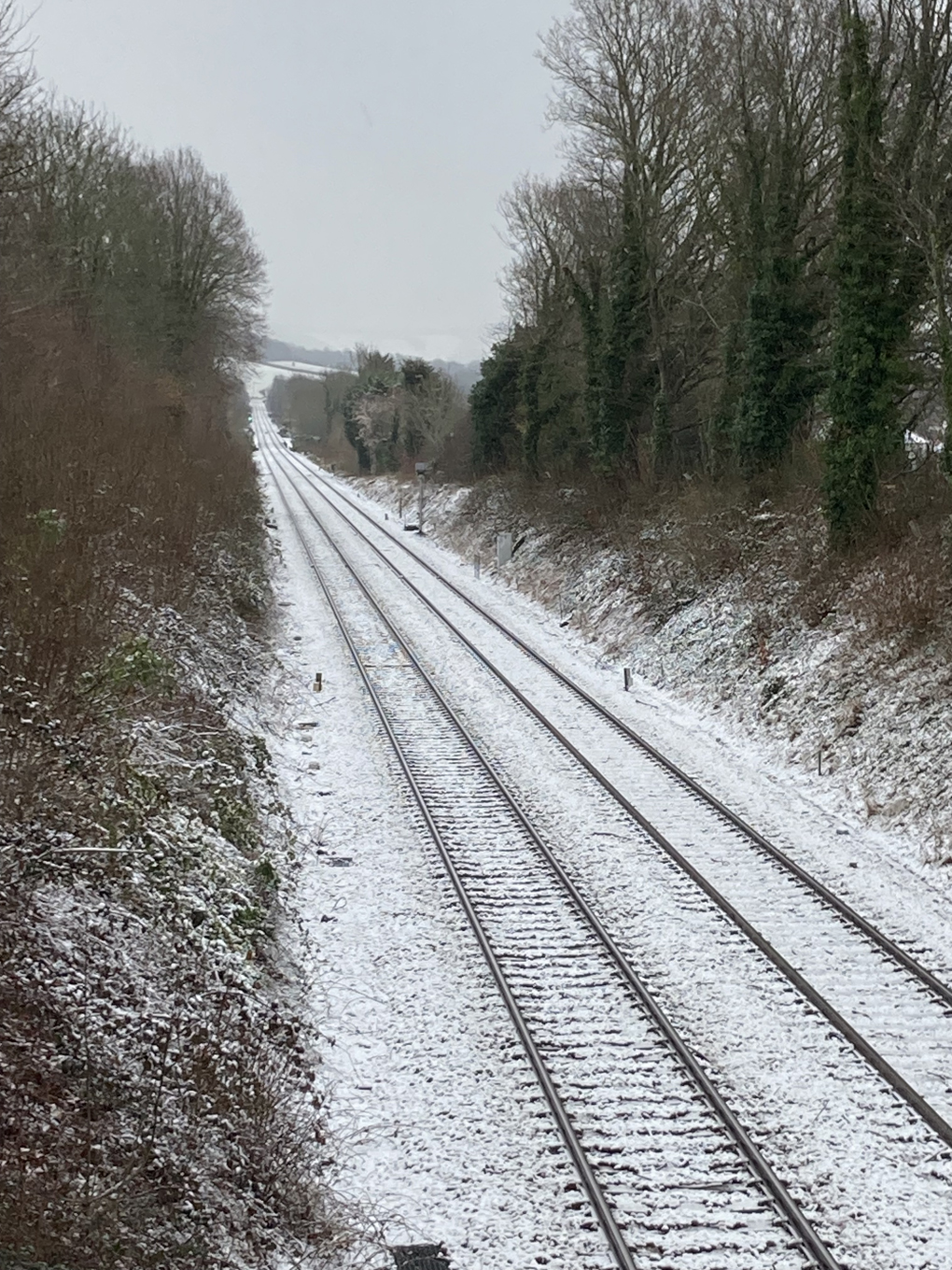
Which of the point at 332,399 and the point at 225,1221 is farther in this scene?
the point at 332,399

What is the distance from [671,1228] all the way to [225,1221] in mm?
2588

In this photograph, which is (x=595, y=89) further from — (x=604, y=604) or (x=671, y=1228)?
(x=671, y=1228)

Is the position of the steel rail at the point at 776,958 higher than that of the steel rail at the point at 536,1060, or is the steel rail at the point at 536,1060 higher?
the steel rail at the point at 776,958

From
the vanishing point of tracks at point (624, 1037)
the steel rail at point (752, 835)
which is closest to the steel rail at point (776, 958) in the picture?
the vanishing point of tracks at point (624, 1037)

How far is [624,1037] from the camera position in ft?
24.4

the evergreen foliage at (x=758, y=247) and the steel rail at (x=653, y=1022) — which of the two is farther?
the evergreen foliage at (x=758, y=247)

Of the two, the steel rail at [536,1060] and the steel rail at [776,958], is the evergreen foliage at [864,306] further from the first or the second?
the steel rail at [536,1060]

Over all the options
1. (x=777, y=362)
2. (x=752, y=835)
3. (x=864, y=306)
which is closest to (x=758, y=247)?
(x=777, y=362)

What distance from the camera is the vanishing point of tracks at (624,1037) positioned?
18.5ft

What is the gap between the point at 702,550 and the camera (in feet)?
68.2

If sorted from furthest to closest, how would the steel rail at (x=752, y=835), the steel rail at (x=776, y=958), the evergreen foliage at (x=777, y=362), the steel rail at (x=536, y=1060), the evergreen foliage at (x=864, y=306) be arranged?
the evergreen foliage at (x=777, y=362), the evergreen foliage at (x=864, y=306), the steel rail at (x=752, y=835), the steel rail at (x=776, y=958), the steel rail at (x=536, y=1060)

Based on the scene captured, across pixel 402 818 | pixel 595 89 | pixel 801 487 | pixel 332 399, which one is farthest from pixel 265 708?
pixel 332 399

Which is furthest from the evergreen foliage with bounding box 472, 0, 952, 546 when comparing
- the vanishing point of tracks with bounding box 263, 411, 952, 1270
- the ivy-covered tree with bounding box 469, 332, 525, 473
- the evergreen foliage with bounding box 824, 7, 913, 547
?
the vanishing point of tracks with bounding box 263, 411, 952, 1270

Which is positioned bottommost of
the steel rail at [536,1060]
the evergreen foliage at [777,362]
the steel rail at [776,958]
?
the steel rail at [536,1060]
